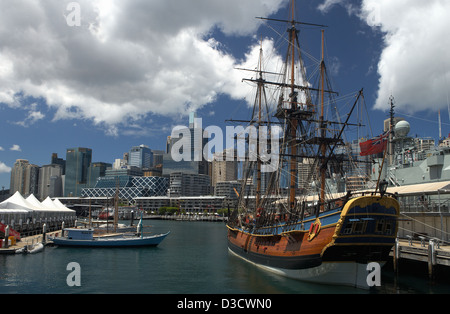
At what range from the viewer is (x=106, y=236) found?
55250mm

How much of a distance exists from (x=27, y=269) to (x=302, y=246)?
2614cm

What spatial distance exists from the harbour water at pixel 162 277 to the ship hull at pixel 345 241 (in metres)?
1.28

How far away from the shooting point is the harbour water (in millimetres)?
26047

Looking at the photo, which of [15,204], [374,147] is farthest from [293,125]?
[15,204]

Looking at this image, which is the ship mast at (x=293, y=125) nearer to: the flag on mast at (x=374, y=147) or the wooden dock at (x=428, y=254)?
the wooden dock at (x=428, y=254)

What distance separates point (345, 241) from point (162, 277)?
17.1 meters

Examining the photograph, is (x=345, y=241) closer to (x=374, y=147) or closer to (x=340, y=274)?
(x=340, y=274)

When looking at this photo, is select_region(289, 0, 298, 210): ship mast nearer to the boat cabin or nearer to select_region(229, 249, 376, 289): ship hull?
select_region(229, 249, 376, 289): ship hull

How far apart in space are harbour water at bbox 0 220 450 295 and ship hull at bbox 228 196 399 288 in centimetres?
128

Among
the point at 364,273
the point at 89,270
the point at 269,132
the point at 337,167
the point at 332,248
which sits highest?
the point at 269,132

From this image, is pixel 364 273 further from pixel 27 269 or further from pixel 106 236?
pixel 106 236

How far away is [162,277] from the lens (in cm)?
3164

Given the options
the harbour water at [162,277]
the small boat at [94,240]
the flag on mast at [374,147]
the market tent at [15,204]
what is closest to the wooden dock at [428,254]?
the harbour water at [162,277]
